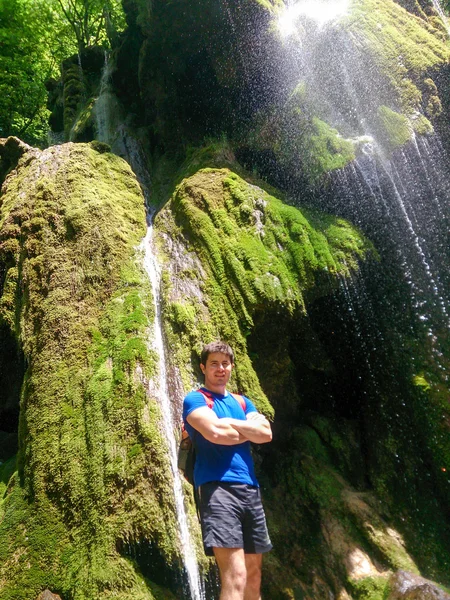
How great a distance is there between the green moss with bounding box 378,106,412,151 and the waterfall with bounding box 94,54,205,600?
4.04 metres

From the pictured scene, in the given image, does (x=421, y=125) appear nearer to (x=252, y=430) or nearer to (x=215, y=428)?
(x=252, y=430)

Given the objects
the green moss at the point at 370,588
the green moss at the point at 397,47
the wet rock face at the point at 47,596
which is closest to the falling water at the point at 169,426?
the wet rock face at the point at 47,596

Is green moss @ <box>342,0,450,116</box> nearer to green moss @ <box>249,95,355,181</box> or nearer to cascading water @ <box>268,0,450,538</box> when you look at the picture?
cascading water @ <box>268,0,450,538</box>

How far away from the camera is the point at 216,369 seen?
328 centimetres

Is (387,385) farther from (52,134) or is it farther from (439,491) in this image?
(52,134)

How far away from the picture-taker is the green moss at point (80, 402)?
3.91 meters

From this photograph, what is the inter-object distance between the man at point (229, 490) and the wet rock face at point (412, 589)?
5.97ft

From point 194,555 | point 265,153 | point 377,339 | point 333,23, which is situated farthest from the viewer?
point 333,23

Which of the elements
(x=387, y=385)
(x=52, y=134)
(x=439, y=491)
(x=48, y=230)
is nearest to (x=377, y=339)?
(x=387, y=385)

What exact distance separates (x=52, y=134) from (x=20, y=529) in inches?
522

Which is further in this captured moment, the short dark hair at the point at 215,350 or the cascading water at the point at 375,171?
the cascading water at the point at 375,171

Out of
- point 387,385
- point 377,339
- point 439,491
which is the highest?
point 377,339

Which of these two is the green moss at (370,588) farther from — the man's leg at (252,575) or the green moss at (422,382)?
the green moss at (422,382)

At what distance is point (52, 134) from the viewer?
48.3 ft
